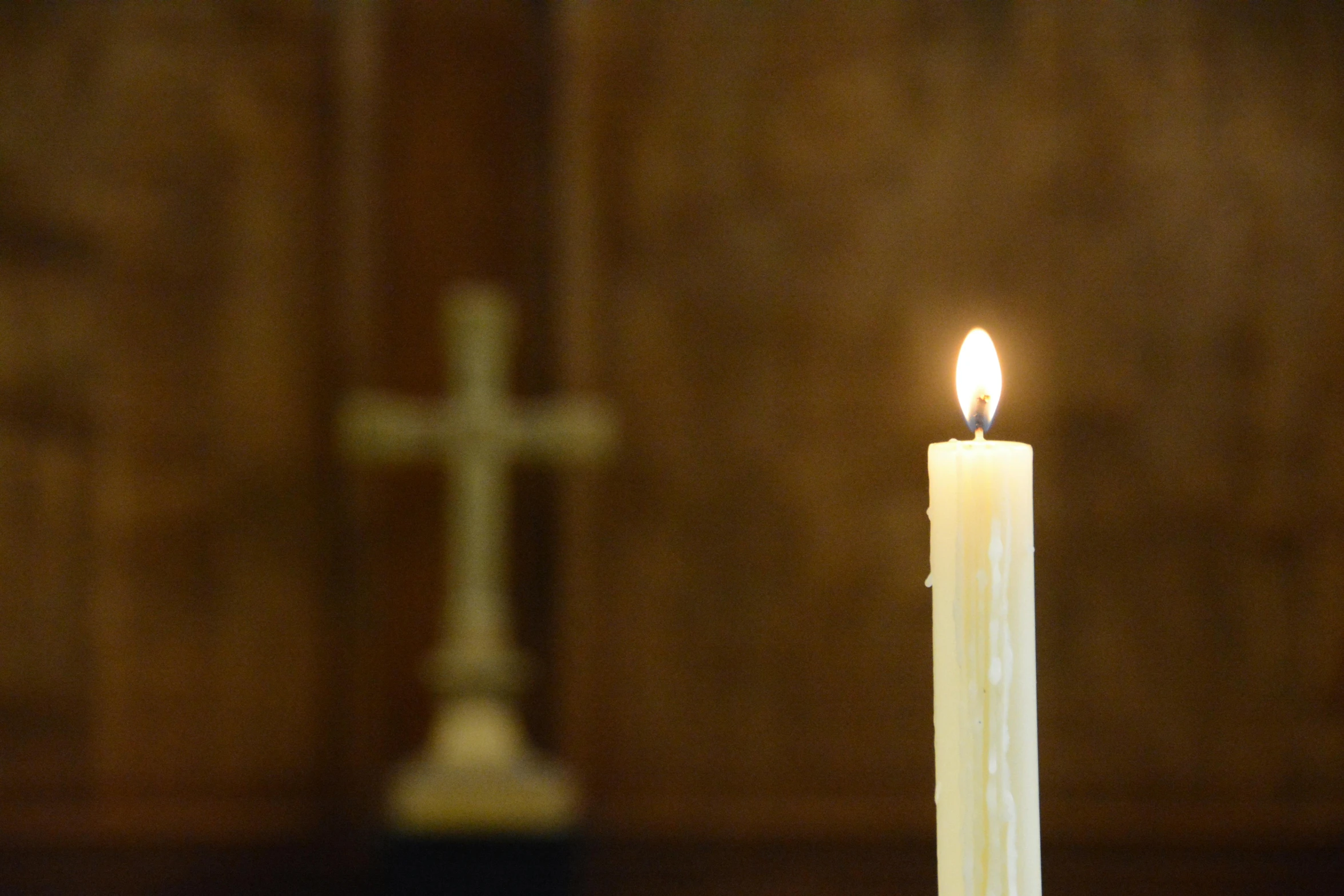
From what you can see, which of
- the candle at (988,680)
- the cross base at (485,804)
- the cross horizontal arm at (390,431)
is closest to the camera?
the candle at (988,680)

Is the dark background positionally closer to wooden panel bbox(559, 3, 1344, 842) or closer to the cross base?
wooden panel bbox(559, 3, 1344, 842)

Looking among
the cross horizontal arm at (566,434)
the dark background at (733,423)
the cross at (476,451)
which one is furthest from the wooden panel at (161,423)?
the cross horizontal arm at (566,434)

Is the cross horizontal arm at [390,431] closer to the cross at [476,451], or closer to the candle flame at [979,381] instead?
the cross at [476,451]

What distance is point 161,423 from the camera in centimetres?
140

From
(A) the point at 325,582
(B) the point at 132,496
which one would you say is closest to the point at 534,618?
(A) the point at 325,582

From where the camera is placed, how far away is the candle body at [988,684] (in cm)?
31

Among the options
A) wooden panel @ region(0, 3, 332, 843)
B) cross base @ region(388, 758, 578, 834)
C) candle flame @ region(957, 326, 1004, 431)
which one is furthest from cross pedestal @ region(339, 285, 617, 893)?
candle flame @ region(957, 326, 1004, 431)

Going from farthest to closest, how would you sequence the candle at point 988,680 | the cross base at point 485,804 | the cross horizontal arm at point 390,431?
the cross horizontal arm at point 390,431, the cross base at point 485,804, the candle at point 988,680

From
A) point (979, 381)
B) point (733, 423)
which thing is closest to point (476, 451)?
point (733, 423)

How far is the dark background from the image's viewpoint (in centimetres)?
137

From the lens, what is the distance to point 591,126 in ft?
4.56

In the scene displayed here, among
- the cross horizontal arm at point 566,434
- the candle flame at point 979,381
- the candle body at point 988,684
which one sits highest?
the cross horizontal arm at point 566,434

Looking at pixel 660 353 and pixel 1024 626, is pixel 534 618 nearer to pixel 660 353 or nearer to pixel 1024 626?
pixel 660 353

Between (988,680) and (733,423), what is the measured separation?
1081mm
